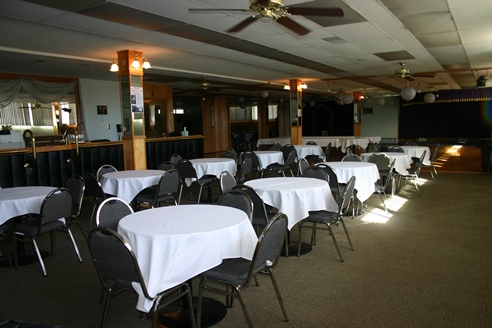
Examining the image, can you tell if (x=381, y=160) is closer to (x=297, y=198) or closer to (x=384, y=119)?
(x=297, y=198)

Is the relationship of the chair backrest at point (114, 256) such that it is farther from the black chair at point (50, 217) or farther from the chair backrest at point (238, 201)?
the black chair at point (50, 217)

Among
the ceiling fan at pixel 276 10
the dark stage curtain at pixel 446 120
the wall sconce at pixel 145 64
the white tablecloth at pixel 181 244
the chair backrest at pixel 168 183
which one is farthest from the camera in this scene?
the dark stage curtain at pixel 446 120

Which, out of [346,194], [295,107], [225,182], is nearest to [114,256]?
[225,182]

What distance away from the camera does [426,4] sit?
4.37 m

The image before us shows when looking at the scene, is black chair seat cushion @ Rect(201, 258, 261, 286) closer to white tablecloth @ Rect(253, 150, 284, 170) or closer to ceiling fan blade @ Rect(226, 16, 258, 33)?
ceiling fan blade @ Rect(226, 16, 258, 33)

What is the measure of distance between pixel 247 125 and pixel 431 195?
1644 centimetres

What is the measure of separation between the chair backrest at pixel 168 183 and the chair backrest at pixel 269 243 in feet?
8.06

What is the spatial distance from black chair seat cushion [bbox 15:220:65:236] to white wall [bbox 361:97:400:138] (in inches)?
732

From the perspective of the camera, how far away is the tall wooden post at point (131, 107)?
662 cm

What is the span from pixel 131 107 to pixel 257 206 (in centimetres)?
392

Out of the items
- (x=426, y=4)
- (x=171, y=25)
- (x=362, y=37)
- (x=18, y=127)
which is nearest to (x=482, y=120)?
(x=362, y=37)

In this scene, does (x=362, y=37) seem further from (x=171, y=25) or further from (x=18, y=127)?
(x=18, y=127)

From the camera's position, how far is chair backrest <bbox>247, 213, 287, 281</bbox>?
2344 millimetres

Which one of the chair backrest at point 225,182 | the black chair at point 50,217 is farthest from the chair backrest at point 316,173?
the black chair at point 50,217
